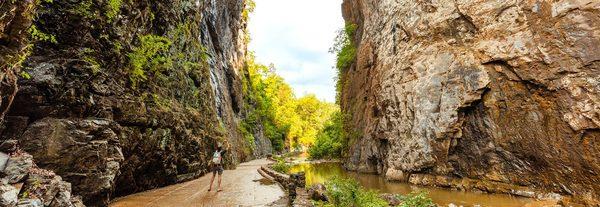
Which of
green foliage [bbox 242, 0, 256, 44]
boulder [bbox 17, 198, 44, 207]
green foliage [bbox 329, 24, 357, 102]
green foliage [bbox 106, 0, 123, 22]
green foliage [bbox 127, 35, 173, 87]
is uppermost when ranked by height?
green foliage [bbox 242, 0, 256, 44]

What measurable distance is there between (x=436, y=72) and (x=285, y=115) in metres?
40.7

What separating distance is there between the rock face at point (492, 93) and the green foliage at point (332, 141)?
327 inches

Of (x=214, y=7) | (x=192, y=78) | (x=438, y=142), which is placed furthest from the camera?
(x=214, y=7)

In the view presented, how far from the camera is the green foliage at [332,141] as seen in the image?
30.9 meters

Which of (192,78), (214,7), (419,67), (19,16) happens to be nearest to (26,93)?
(19,16)

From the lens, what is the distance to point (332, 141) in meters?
35.5

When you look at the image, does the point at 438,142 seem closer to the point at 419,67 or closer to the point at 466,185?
the point at 466,185

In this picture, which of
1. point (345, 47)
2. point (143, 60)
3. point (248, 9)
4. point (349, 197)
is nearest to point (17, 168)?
→ point (143, 60)

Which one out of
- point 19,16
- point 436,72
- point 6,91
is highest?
point 436,72

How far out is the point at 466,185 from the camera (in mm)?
14305

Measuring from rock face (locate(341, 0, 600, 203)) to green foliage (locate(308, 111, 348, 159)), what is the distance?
8293mm

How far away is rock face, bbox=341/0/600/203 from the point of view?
1148 centimetres

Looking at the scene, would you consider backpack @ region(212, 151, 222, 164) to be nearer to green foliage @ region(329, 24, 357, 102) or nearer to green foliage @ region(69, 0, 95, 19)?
green foliage @ region(69, 0, 95, 19)

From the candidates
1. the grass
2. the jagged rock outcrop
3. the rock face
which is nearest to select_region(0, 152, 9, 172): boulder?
the jagged rock outcrop
